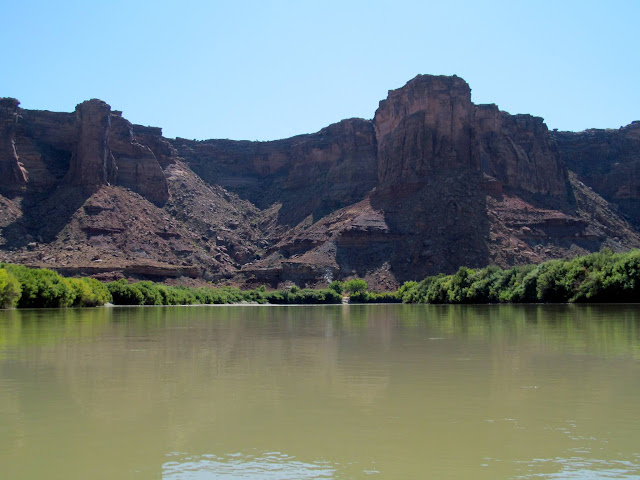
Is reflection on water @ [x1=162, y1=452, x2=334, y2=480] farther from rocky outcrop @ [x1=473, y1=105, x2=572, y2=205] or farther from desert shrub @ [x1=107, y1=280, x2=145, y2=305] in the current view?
rocky outcrop @ [x1=473, y1=105, x2=572, y2=205]

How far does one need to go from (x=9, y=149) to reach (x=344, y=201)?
65.0 meters

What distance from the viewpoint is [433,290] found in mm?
83250

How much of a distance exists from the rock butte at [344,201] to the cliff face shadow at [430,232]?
0.25 metres

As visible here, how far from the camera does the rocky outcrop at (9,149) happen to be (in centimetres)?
12300

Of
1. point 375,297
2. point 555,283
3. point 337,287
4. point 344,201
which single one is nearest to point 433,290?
point 375,297

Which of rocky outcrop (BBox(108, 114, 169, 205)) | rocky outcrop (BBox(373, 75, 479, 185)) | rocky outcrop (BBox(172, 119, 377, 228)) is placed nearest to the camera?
rocky outcrop (BBox(373, 75, 479, 185))

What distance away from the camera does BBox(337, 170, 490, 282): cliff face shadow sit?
109m

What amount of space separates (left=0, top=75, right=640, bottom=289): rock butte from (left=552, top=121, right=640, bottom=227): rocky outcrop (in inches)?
15.6

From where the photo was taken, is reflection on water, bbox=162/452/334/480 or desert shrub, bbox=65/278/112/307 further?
desert shrub, bbox=65/278/112/307

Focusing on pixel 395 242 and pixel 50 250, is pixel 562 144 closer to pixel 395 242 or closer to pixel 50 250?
Result: pixel 395 242

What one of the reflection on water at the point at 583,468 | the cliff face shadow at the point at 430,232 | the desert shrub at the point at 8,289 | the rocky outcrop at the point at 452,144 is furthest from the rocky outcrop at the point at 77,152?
the reflection on water at the point at 583,468

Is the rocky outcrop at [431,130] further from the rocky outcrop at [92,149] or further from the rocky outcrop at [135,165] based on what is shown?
the rocky outcrop at [92,149]

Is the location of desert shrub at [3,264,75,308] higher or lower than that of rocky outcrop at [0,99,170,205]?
lower

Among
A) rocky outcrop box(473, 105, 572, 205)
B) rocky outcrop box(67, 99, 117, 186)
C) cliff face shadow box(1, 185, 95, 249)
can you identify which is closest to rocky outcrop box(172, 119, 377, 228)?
rocky outcrop box(473, 105, 572, 205)
